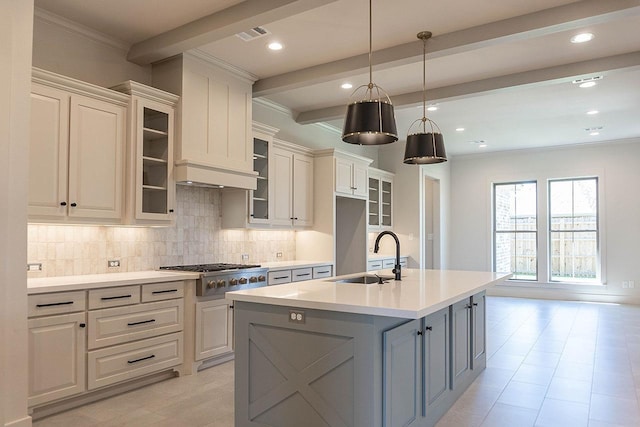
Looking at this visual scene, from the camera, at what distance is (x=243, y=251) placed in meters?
5.43

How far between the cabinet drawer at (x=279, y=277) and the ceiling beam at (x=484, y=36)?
2.01 m

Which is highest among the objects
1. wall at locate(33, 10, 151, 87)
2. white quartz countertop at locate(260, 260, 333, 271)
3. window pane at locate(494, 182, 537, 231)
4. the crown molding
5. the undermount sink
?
the crown molding

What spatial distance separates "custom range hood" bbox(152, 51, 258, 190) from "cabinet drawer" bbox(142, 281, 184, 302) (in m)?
0.93

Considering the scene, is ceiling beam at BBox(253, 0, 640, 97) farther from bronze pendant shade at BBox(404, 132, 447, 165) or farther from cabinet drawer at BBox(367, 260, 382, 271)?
cabinet drawer at BBox(367, 260, 382, 271)

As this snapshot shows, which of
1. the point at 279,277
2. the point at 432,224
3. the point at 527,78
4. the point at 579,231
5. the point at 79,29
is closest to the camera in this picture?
the point at 79,29

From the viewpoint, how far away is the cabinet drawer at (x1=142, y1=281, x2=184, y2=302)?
3674 mm

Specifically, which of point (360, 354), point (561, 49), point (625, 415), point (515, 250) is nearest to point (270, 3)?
point (360, 354)

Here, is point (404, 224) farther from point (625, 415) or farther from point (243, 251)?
point (625, 415)

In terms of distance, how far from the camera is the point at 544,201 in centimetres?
889

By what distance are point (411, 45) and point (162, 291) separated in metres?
2.98

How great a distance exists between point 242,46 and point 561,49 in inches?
114

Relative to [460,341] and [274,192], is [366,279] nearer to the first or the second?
[460,341]

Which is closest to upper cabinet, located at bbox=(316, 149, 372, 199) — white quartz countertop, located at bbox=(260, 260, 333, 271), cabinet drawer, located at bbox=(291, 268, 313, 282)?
white quartz countertop, located at bbox=(260, 260, 333, 271)

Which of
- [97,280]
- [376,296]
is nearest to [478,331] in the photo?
[376,296]
